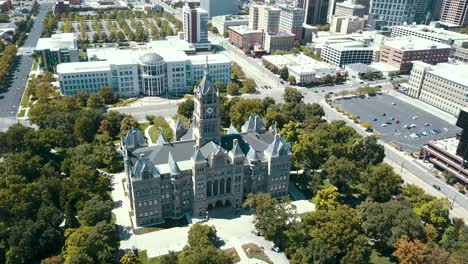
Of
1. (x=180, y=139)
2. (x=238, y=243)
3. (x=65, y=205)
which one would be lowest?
(x=238, y=243)

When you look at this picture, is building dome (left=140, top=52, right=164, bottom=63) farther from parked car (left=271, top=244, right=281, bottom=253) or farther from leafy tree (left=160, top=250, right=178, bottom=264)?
leafy tree (left=160, top=250, right=178, bottom=264)

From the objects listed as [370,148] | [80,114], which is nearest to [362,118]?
[370,148]

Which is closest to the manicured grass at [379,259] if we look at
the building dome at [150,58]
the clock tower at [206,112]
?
the clock tower at [206,112]

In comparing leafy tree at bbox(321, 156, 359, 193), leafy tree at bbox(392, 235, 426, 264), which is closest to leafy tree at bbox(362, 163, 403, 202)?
leafy tree at bbox(321, 156, 359, 193)

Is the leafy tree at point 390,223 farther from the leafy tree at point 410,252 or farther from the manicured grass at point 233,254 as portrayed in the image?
the manicured grass at point 233,254

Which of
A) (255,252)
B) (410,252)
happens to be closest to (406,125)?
(410,252)

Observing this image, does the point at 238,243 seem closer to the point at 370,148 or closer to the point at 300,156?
the point at 300,156

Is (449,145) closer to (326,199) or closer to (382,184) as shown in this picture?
(382,184)
